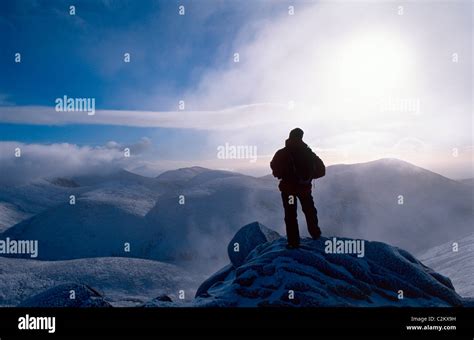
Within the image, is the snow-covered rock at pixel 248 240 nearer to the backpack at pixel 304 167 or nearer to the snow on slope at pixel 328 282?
the snow on slope at pixel 328 282

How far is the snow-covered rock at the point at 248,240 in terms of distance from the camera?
15688 millimetres

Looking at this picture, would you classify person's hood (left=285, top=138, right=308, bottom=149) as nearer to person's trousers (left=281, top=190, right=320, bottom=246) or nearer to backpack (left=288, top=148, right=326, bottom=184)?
backpack (left=288, top=148, right=326, bottom=184)

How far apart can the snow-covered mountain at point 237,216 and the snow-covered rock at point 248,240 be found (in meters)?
17.8

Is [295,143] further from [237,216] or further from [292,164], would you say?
[237,216]

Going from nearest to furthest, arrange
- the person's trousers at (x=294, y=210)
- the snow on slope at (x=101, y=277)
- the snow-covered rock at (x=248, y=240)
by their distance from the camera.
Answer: the person's trousers at (x=294, y=210), the snow-covered rock at (x=248, y=240), the snow on slope at (x=101, y=277)

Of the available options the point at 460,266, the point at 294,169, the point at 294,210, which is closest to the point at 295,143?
the point at 294,169

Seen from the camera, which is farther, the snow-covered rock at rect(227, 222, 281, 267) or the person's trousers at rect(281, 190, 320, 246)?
the snow-covered rock at rect(227, 222, 281, 267)

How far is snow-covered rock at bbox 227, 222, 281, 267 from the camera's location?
15.7 meters

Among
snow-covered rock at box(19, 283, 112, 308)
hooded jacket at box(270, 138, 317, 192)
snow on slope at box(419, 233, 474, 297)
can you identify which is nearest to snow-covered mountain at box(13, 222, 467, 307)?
snow-covered rock at box(19, 283, 112, 308)

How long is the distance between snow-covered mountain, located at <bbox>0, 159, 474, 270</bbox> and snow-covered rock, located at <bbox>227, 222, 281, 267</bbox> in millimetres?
17799

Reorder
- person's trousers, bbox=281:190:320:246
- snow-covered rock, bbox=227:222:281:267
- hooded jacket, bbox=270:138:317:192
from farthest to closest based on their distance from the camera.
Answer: snow-covered rock, bbox=227:222:281:267, person's trousers, bbox=281:190:320:246, hooded jacket, bbox=270:138:317:192

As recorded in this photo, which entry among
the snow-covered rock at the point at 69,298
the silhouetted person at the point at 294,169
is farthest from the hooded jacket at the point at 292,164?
the snow-covered rock at the point at 69,298

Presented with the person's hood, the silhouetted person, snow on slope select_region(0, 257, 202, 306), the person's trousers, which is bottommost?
snow on slope select_region(0, 257, 202, 306)

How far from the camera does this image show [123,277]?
24.1 m
